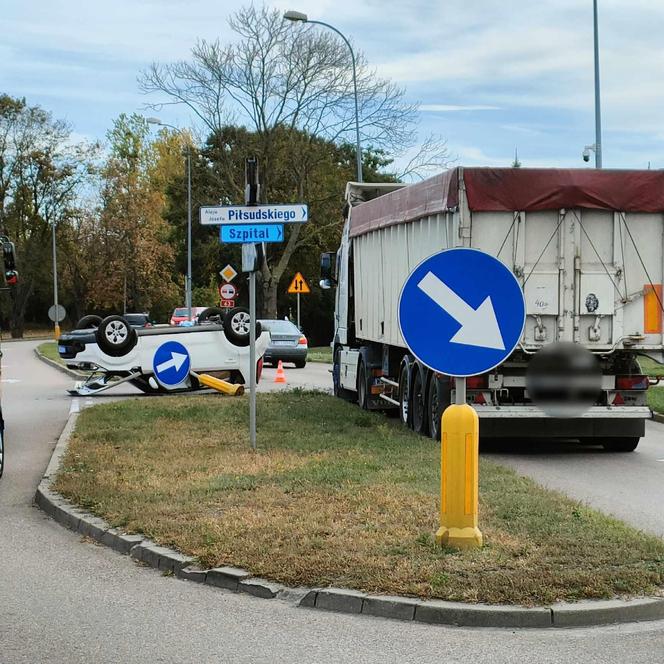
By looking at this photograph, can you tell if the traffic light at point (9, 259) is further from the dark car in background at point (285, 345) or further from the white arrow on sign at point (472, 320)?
the dark car in background at point (285, 345)

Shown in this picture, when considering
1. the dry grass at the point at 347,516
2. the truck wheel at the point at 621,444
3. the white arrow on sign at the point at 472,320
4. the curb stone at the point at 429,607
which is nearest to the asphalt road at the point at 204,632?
the curb stone at the point at 429,607

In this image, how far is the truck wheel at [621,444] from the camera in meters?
14.3

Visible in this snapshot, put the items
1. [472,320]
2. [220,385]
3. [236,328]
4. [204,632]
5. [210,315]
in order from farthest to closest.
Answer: [210,315]
[236,328]
[220,385]
[472,320]
[204,632]

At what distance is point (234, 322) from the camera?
2222cm

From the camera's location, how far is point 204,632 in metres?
6.11

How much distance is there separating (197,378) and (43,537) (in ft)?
42.1

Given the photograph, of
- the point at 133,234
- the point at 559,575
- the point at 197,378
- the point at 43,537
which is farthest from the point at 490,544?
the point at 133,234

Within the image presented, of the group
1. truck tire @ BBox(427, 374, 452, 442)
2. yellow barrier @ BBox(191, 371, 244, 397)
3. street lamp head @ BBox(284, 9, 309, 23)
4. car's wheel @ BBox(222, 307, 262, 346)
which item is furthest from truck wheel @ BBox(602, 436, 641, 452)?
street lamp head @ BBox(284, 9, 309, 23)

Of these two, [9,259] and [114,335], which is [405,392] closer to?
[9,259]

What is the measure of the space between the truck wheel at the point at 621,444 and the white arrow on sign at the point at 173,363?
28.6 feet

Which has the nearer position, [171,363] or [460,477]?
[460,477]

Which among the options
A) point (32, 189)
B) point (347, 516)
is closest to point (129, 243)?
point (32, 189)

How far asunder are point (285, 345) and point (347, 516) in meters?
26.9

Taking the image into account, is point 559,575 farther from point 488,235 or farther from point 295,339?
point 295,339
